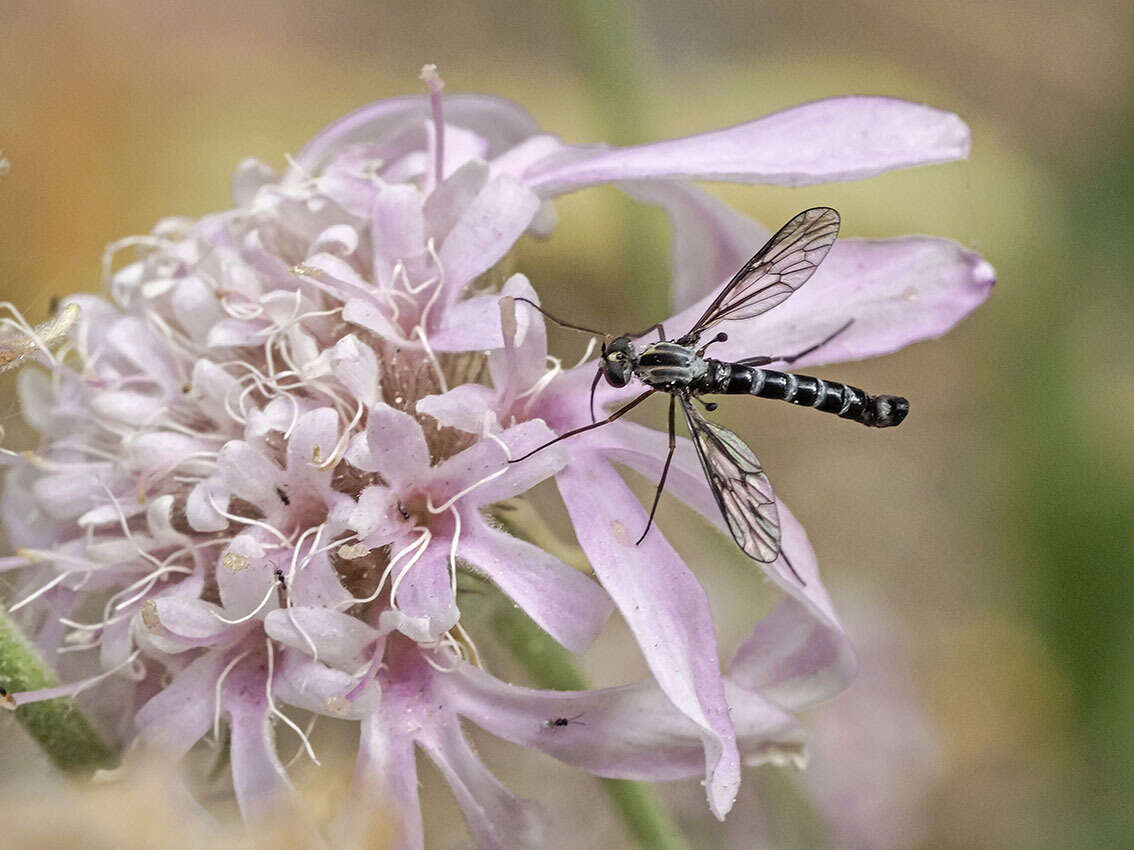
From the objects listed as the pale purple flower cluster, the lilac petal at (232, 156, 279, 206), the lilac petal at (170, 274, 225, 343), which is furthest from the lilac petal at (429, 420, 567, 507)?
the lilac petal at (232, 156, 279, 206)

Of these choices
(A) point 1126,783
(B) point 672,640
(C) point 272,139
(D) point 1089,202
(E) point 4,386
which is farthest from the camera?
(C) point 272,139

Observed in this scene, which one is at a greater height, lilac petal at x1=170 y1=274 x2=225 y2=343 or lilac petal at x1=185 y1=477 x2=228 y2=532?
lilac petal at x1=170 y1=274 x2=225 y2=343

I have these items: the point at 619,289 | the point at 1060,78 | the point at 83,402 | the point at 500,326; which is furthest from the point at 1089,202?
the point at 83,402

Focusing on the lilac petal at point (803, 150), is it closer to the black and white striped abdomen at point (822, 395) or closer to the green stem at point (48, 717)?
the black and white striped abdomen at point (822, 395)

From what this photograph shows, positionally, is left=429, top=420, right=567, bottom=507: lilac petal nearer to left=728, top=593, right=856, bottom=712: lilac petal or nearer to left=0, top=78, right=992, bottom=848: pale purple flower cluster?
left=0, top=78, right=992, bottom=848: pale purple flower cluster

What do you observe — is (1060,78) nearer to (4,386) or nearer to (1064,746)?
(1064,746)

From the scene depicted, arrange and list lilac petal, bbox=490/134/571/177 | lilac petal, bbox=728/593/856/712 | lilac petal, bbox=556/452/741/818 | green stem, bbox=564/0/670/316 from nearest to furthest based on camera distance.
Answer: lilac petal, bbox=556/452/741/818, lilac petal, bbox=728/593/856/712, lilac petal, bbox=490/134/571/177, green stem, bbox=564/0/670/316

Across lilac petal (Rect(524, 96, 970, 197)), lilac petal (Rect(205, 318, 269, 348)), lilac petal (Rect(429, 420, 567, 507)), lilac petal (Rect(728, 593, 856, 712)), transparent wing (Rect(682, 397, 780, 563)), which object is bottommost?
lilac petal (Rect(728, 593, 856, 712))
